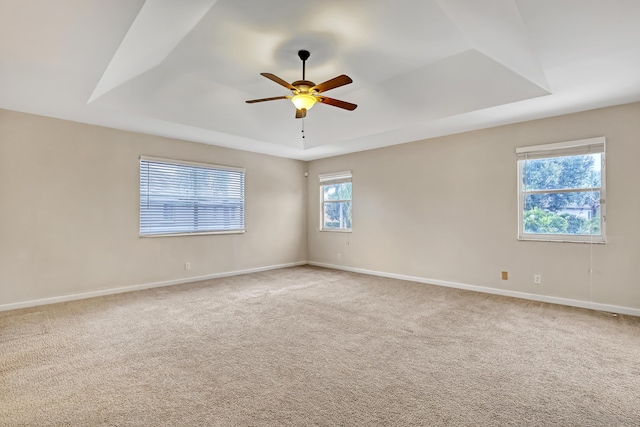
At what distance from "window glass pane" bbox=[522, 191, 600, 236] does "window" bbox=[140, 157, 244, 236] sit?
4892mm

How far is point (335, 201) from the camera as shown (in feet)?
22.7

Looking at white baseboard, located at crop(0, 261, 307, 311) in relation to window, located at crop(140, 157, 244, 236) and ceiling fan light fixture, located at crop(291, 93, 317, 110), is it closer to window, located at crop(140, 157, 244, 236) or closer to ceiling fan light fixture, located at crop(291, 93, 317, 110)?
window, located at crop(140, 157, 244, 236)

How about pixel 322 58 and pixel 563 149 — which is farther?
pixel 563 149

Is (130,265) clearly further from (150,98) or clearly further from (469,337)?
(469,337)

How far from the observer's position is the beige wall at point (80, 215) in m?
3.92

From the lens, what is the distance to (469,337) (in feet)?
9.93

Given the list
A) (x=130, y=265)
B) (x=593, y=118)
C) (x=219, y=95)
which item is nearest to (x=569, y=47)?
(x=593, y=118)

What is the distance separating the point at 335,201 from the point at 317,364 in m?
4.67

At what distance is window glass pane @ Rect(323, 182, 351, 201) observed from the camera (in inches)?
263

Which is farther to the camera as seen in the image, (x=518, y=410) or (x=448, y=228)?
(x=448, y=228)

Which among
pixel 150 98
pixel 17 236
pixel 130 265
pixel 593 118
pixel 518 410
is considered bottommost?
pixel 518 410

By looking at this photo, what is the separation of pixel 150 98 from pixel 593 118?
18.2 feet

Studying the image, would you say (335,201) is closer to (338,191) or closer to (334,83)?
(338,191)

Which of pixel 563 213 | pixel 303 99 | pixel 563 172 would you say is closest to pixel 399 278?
pixel 563 213
